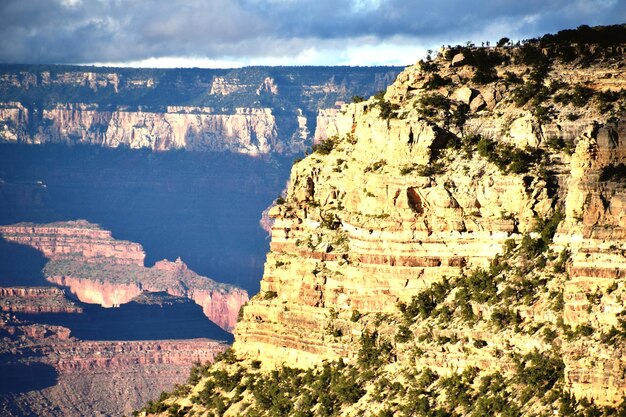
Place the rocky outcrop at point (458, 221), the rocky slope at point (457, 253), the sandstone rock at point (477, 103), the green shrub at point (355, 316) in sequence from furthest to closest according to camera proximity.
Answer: the sandstone rock at point (477, 103)
the green shrub at point (355, 316)
the rocky slope at point (457, 253)
the rocky outcrop at point (458, 221)

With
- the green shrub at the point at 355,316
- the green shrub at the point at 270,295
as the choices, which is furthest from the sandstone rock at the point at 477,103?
the green shrub at the point at 270,295

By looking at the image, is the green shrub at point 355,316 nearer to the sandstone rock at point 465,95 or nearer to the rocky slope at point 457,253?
the rocky slope at point 457,253

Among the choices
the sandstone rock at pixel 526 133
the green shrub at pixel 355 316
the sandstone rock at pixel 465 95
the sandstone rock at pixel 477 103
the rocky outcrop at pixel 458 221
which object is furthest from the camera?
the sandstone rock at pixel 465 95

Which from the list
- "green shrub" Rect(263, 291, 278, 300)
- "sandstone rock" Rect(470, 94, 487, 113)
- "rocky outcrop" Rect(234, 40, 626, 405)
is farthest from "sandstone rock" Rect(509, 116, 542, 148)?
"green shrub" Rect(263, 291, 278, 300)

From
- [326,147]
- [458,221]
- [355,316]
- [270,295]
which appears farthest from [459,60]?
[355,316]

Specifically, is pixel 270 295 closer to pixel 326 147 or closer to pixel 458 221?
pixel 326 147

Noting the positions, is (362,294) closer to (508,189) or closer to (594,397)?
(508,189)

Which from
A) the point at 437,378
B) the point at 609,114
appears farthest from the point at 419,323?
the point at 609,114
